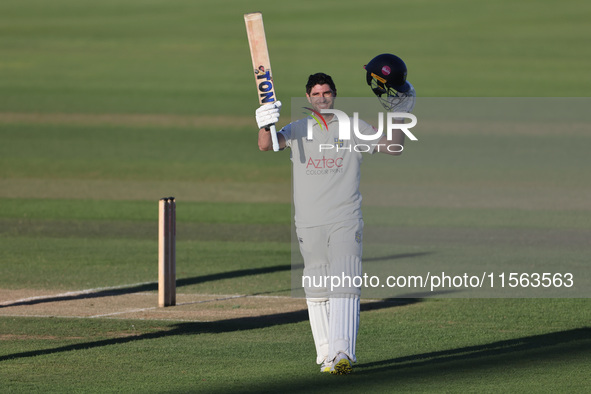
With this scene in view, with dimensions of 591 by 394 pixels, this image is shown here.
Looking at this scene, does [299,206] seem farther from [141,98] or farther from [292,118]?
[141,98]

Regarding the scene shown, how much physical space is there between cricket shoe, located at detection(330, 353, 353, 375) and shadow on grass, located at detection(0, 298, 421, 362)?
7.96ft

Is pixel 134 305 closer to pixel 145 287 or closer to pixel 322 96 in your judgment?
pixel 145 287

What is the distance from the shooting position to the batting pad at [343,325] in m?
7.81

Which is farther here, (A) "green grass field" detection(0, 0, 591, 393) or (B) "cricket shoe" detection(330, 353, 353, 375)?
(A) "green grass field" detection(0, 0, 591, 393)

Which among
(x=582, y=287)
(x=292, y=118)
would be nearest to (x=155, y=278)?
(x=582, y=287)

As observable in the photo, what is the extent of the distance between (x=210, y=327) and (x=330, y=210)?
115 inches

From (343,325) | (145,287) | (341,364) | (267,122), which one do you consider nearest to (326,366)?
(341,364)

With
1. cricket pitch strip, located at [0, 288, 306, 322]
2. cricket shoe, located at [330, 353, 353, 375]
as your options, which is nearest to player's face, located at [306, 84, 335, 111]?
cricket shoe, located at [330, 353, 353, 375]

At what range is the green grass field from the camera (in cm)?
876

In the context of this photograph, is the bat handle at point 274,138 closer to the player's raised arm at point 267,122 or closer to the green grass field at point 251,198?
the player's raised arm at point 267,122

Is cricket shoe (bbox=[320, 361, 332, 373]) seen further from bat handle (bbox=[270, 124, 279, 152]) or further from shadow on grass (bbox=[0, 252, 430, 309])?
shadow on grass (bbox=[0, 252, 430, 309])

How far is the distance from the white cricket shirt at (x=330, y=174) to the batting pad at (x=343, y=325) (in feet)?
1.93

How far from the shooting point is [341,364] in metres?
7.78

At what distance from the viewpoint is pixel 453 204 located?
2434 cm
